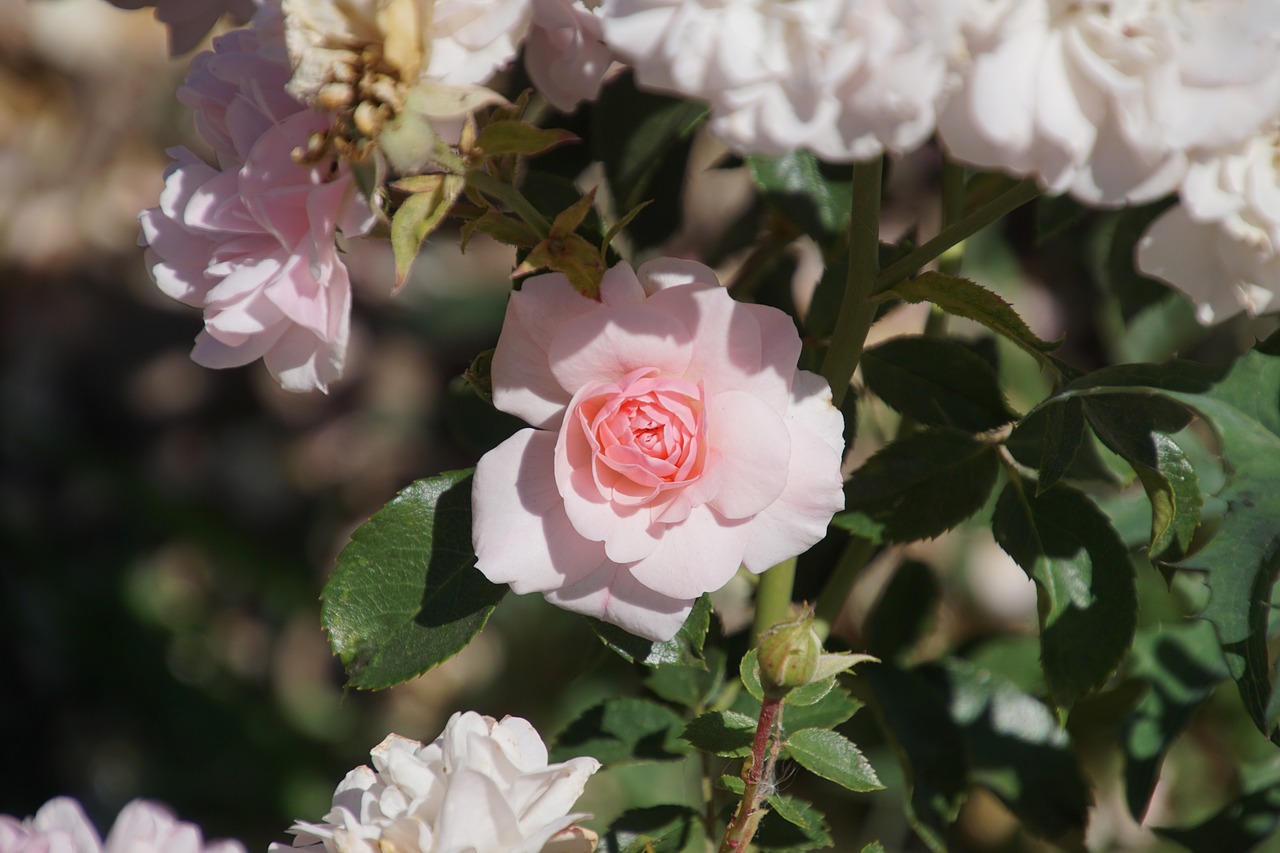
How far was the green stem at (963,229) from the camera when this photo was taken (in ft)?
1.99

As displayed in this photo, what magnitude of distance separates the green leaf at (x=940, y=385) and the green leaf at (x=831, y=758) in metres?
0.22

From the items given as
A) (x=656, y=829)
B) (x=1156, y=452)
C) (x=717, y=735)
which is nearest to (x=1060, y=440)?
(x=1156, y=452)

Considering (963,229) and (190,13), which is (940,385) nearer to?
(963,229)

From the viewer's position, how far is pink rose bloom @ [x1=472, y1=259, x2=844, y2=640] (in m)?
0.60

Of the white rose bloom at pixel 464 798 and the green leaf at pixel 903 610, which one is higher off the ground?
the white rose bloom at pixel 464 798

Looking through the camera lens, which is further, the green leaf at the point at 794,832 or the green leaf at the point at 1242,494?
the green leaf at the point at 794,832

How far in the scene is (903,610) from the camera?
1.12 metres

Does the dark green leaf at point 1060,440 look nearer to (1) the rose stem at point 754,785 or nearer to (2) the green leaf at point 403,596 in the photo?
(1) the rose stem at point 754,785

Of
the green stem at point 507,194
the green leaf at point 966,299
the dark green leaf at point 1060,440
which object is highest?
the green stem at point 507,194

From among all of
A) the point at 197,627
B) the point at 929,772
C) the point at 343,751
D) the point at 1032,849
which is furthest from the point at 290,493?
the point at 929,772

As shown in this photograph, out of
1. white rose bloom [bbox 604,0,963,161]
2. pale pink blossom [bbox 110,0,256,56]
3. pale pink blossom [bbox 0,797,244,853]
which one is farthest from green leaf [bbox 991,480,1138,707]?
pale pink blossom [bbox 110,0,256,56]

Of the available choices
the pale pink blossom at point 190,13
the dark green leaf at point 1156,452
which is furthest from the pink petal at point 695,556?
the pale pink blossom at point 190,13

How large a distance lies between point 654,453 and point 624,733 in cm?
32

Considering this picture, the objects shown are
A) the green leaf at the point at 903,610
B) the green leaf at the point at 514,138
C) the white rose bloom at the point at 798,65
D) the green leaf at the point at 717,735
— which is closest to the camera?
the white rose bloom at the point at 798,65
